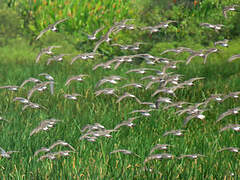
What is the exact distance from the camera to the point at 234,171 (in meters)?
4.80

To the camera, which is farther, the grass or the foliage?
the foliage

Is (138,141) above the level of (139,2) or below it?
below

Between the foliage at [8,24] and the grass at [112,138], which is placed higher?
the foliage at [8,24]

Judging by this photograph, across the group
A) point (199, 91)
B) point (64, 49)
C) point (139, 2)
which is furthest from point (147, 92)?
point (139, 2)

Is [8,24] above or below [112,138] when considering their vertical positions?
above

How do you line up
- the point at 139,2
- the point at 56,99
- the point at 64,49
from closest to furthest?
the point at 56,99 → the point at 64,49 → the point at 139,2

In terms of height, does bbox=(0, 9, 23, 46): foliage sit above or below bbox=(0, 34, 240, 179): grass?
above

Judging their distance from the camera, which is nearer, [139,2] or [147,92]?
[147,92]

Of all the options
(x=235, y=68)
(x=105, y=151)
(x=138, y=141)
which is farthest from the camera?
(x=235, y=68)

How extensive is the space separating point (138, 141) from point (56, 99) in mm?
2507

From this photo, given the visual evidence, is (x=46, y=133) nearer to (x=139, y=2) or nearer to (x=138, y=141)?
(x=138, y=141)

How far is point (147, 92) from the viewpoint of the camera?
27.0 feet

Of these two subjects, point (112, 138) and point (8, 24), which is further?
point (8, 24)

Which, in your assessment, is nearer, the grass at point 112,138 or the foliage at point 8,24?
the grass at point 112,138
